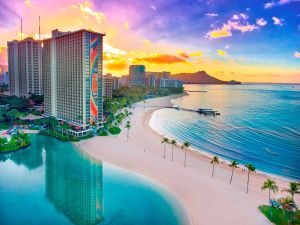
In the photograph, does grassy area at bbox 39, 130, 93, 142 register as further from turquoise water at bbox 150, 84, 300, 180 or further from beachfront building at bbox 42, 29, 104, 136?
turquoise water at bbox 150, 84, 300, 180

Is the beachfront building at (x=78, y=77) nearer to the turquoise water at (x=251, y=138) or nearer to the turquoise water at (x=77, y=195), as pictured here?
the turquoise water at (x=77, y=195)

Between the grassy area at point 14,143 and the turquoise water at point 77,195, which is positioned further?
the grassy area at point 14,143

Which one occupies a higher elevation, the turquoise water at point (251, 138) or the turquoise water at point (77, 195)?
the turquoise water at point (251, 138)

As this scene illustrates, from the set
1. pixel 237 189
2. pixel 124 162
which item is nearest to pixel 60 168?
pixel 124 162

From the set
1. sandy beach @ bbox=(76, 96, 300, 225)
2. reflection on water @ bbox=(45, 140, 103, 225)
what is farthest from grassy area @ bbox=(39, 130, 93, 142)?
reflection on water @ bbox=(45, 140, 103, 225)

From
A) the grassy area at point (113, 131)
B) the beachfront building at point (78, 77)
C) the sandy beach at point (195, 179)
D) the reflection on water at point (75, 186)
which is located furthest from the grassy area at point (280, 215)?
the beachfront building at point (78, 77)

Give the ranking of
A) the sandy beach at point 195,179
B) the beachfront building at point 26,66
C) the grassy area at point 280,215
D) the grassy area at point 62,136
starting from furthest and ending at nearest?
the beachfront building at point 26,66
the grassy area at point 62,136
the sandy beach at point 195,179
the grassy area at point 280,215
